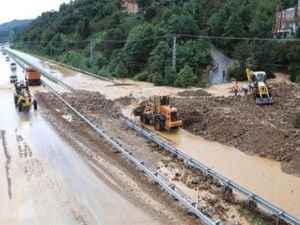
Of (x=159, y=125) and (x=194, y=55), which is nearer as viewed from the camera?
(x=159, y=125)

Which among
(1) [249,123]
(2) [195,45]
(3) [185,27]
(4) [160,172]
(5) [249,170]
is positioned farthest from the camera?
(3) [185,27]

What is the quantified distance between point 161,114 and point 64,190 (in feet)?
39.0

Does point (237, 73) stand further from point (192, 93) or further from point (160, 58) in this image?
point (192, 93)

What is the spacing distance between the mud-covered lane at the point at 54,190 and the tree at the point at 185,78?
25984mm

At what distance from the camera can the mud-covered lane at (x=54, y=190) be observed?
15195mm

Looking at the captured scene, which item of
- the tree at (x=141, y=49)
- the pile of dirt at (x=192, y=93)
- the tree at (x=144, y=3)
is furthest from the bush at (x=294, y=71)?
the tree at (x=144, y=3)

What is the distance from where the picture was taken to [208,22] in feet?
217

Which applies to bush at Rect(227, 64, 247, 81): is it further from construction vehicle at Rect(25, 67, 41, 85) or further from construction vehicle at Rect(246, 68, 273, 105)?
construction vehicle at Rect(25, 67, 41, 85)

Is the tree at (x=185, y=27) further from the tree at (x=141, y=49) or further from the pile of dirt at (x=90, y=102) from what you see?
the pile of dirt at (x=90, y=102)

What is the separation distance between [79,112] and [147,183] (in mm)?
16307

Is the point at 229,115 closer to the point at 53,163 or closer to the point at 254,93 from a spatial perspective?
the point at 254,93

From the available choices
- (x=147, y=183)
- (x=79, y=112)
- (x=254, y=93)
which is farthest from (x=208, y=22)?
(x=147, y=183)

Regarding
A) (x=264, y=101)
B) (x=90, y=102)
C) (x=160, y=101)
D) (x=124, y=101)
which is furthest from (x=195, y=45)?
(x=160, y=101)

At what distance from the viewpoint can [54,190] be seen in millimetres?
17672
